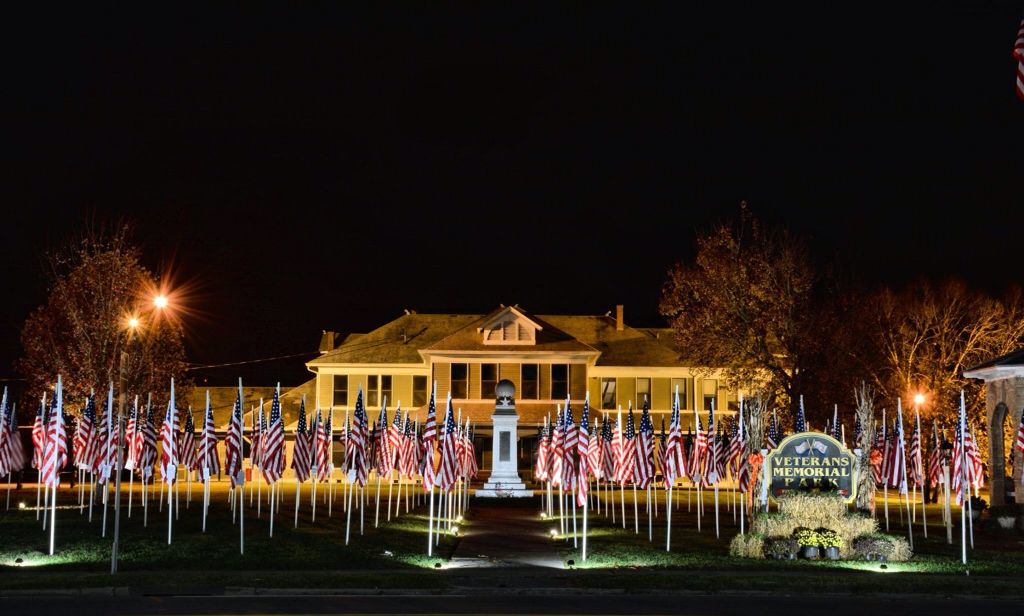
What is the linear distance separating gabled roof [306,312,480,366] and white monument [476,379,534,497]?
19209 millimetres

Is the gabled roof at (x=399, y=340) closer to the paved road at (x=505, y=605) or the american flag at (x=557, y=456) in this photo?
the american flag at (x=557, y=456)

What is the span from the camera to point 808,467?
25.7m

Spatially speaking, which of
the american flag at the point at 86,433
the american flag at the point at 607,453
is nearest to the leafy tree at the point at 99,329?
the american flag at the point at 86,433

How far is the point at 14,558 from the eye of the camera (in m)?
23.3

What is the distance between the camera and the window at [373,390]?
6738 cm

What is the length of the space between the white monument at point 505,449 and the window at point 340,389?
21.1m

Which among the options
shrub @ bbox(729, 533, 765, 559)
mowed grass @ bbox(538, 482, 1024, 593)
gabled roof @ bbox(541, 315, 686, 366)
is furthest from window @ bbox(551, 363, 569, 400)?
shrub @ bbox(729, 533, 765, 559)

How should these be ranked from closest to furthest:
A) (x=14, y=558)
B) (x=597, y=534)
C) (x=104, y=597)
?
(x=104, y=597) < (x=14, y=558) < (x=597, y=534)

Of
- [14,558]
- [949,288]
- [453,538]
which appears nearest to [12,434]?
[14,558]

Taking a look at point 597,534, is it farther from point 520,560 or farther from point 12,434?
point 12,434

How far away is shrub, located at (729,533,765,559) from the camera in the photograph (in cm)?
2416

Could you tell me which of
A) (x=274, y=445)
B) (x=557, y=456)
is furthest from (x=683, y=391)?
(x=274, y=445)

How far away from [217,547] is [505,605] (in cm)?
1013

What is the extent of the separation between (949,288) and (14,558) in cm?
4467
